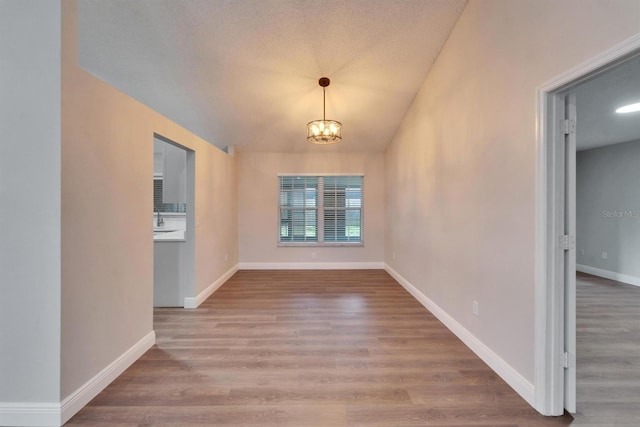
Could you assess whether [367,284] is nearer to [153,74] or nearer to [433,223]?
[433,223]

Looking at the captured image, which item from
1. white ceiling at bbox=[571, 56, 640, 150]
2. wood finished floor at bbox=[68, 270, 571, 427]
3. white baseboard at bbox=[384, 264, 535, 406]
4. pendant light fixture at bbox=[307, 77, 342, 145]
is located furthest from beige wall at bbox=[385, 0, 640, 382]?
pendant light fixture at bbox=[307, 77, 342, 145]

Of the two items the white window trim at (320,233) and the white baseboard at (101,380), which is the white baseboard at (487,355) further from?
the white baseboard at (101,380)

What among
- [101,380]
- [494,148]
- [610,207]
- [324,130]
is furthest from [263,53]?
[610,207]

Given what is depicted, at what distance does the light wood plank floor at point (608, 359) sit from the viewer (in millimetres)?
1755

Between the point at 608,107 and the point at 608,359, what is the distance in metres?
3.02

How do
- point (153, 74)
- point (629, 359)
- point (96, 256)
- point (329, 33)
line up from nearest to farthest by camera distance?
point (96, 256)
point (629, 359)
point (329, 33)
point (153, 74)

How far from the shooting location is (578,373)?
216cm

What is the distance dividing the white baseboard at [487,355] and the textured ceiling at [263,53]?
2.90 m

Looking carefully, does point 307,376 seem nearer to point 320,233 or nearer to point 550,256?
point 550,256

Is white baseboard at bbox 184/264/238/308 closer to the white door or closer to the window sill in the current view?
the window sill

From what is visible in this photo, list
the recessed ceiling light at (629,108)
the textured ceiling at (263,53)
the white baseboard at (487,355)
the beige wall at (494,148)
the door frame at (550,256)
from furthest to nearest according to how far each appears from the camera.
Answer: the recessed ceiling light at (629,108)
the textured ceiling at (263,53)
the white baseboard at (487,355)
the door frame at (550,256)
the beige wall at (494,148)
